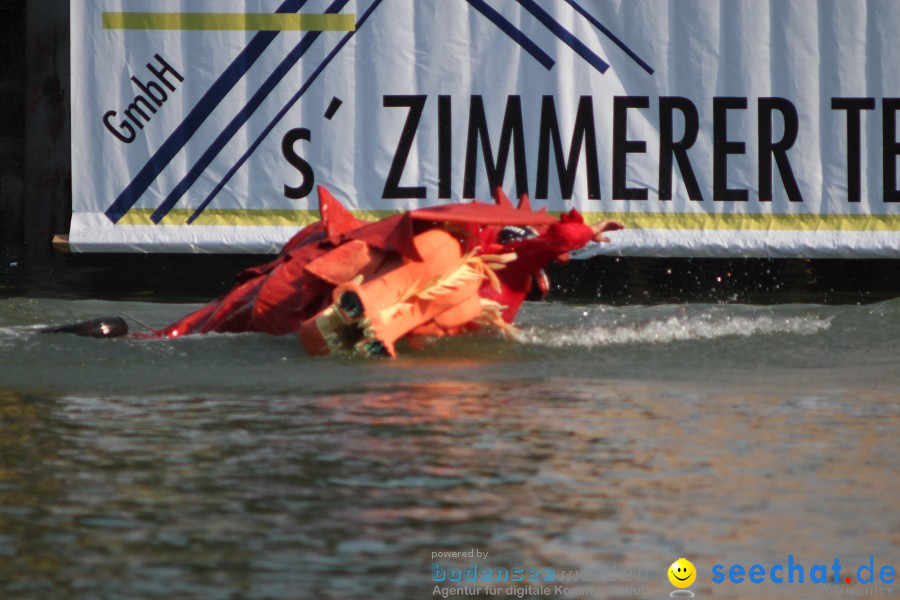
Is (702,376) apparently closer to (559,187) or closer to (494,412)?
(494,412)

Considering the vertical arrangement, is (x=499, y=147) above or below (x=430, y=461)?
above

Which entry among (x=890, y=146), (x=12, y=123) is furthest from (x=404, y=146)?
(x=890, y=146)

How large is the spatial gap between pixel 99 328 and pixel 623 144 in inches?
148

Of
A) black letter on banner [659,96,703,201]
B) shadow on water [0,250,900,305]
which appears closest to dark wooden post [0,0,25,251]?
shadow on water [0,250,900,305]

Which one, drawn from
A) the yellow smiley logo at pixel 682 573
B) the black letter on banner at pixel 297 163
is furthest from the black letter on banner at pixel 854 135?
the yellow smiley logo at pixel 682 573

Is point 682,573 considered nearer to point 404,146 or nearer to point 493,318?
point 493,318

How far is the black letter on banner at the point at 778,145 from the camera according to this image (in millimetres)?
8961

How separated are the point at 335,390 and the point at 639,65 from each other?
436 centimetres

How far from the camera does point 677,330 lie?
270 inches

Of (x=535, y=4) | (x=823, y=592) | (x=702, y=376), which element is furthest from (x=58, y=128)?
(x=823, y=592)

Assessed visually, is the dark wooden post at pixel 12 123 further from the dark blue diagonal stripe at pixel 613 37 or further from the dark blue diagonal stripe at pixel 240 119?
the dark blue diagonal stripe at pixel 613 37

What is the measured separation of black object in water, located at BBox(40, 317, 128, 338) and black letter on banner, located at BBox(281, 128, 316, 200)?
2706mm

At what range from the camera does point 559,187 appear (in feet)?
29.7

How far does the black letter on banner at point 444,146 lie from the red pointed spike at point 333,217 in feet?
8.08
